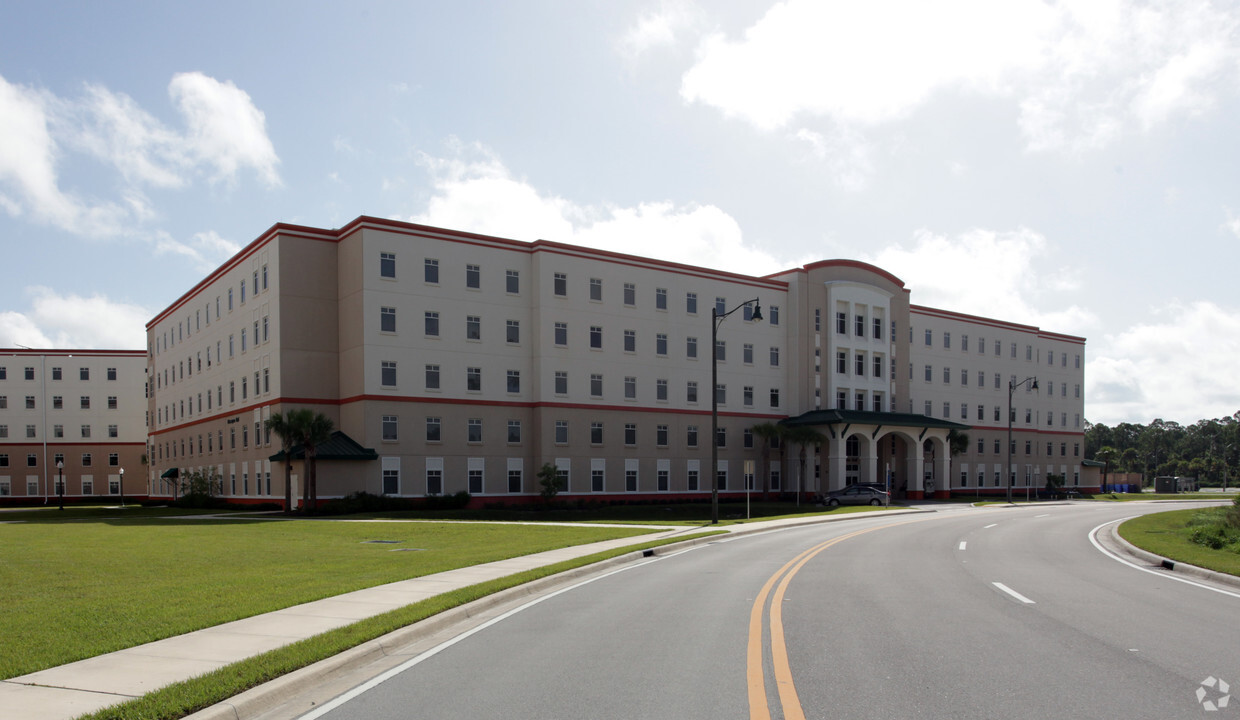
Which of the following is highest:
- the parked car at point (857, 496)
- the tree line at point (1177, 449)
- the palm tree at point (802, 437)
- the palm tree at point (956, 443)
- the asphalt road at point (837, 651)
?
the asphalt road at point (837, 651)

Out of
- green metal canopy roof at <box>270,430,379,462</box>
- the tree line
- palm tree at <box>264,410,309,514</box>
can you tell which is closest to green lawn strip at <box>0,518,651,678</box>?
palm tree at <box>264,410,309,514</box>

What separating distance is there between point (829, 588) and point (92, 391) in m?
103

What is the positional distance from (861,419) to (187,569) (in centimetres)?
5556

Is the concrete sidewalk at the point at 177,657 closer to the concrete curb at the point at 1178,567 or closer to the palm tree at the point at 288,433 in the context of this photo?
the concrete curb at the point at 1178,567

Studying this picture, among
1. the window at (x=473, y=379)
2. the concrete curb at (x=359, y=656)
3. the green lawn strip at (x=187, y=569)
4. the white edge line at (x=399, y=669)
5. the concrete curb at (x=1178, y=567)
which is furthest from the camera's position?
the window at (x=473, y=379)

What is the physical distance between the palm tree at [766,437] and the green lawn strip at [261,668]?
176 ft

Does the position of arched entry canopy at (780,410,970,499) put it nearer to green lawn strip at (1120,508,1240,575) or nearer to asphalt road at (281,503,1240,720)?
green lawn strip at (1120,508,1240,575)

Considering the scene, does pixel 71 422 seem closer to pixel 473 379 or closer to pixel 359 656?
pixel 473 379

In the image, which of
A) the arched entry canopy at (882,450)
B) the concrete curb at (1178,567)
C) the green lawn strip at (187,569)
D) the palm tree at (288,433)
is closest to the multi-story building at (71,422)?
the palm tree at (288,433)

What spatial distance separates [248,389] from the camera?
194 feet

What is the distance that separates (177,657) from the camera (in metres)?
8.88

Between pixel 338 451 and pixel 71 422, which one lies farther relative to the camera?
pixel 71 422

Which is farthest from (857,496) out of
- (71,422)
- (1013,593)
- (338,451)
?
(71,422)

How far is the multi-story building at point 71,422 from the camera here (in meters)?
95.8
